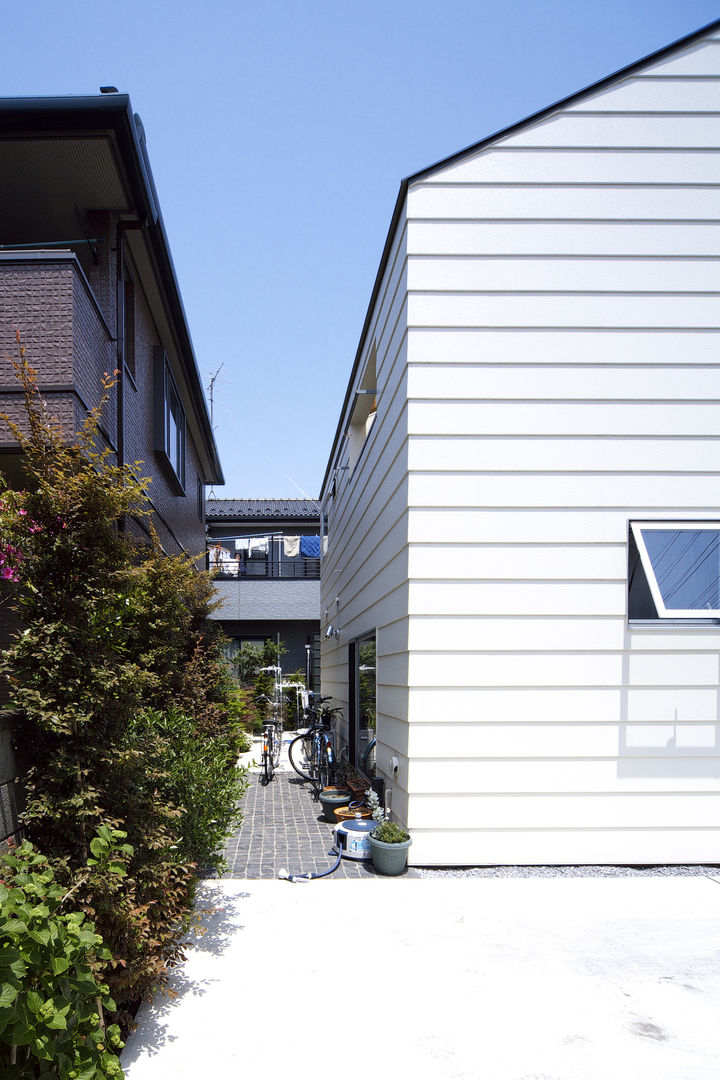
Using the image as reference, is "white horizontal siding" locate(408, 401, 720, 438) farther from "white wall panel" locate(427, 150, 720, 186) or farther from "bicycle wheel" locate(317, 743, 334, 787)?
"bicycle wheel" locate(317, 743, 334, 787)

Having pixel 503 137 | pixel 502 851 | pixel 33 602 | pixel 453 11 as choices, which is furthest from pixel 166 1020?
pixel 453 11

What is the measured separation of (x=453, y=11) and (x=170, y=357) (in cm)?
584

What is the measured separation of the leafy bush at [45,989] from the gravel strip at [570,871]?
11.3ft

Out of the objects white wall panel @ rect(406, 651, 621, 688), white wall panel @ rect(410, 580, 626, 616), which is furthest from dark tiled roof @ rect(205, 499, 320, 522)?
white wall panel @ rect(406, 651, 621, 688)

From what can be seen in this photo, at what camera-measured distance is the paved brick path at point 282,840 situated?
5898 millimetres

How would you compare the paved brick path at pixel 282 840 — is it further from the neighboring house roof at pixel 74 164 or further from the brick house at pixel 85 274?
the neighboring house roof at pixel 74 164

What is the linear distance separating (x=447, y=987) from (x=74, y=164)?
6.80 meters

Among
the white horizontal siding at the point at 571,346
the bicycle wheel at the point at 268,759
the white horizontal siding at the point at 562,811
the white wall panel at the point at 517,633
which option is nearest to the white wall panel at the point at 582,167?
the white horizontal siding at the point at 571,346

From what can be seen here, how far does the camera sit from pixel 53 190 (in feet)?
20.9

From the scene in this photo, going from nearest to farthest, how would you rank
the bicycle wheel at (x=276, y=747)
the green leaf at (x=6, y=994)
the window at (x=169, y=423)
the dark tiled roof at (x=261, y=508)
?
1. the green leaf at (x=6, y=994)
2. the window at (x=169, y=423)
3. the bicycle wheel at (x=276, y=747)
4. the dark tiled roof at (x=261, y=508)

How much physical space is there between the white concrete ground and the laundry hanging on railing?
18035mm

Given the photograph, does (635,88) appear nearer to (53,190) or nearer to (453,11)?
(453,11)

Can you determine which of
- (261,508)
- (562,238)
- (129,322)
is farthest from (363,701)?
(261,508)

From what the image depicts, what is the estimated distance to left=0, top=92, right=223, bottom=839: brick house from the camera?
5383 millimetres
